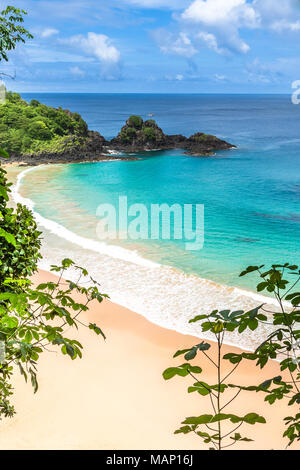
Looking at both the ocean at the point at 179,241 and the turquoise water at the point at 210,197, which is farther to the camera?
the turquoise water at the point at 210,197

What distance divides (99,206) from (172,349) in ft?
55.2

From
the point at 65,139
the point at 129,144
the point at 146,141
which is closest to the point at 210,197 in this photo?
the point at 65,139

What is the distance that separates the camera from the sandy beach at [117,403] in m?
6.12

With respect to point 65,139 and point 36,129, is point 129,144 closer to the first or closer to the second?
point 65,139

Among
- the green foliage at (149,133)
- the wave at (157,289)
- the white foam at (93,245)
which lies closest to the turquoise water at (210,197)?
the white foam at (93,245)

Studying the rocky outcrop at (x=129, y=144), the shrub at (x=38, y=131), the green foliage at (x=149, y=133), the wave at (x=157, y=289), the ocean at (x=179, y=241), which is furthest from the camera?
the green foliage at (x=149, y=133)

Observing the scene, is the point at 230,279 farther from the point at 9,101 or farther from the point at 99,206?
the point at 9,101

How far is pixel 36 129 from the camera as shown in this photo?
151 feet

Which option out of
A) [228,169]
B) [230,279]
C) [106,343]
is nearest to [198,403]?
[106,343]

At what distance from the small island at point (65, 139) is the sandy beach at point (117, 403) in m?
35.6

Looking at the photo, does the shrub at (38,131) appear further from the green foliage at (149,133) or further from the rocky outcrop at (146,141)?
the green foliage at (149,133)

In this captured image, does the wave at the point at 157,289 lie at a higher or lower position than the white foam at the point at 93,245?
lower
